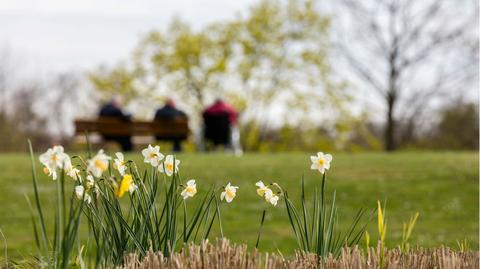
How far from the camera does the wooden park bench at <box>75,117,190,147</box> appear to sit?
736 inches

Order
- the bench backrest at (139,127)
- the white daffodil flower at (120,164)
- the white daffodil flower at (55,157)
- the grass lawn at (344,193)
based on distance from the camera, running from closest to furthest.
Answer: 1. the white daffodil flower at (55,157)
2. the white daffodil flower at (120,164)
3. the grass lawn at (344,193)
4. the bench backrest at (139,127)

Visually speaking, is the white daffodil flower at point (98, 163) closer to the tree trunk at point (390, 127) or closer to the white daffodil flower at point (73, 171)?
the white daffodil flower at point (73, 171)

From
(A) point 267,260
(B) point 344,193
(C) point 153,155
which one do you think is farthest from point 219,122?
(A) point 267,260

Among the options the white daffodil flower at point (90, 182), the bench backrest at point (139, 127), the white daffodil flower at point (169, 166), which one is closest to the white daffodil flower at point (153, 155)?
the white daffodil flower at point (169, 166)

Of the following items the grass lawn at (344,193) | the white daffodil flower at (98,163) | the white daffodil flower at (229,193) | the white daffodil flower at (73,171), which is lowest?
the grass lawn at (344,193)

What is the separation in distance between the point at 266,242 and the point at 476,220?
3.10 meters

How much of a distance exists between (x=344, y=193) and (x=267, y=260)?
8.11 m

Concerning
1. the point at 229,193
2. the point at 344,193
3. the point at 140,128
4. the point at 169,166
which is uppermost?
the point at 169,166

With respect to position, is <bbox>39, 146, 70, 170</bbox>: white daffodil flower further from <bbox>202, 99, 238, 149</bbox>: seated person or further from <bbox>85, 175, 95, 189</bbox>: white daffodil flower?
<bbox>202, 99, 238, 149</bbox>: seated person

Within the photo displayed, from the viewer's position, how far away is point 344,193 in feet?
34.2

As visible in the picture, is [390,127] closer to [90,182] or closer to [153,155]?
[153,155]

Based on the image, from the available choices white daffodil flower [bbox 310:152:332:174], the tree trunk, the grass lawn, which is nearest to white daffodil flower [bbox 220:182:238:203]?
white daffodil flower [bbox 310:152:332:174]

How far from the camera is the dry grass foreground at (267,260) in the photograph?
2457 mm

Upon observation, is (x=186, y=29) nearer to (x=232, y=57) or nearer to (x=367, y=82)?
(x=232, y=57)
